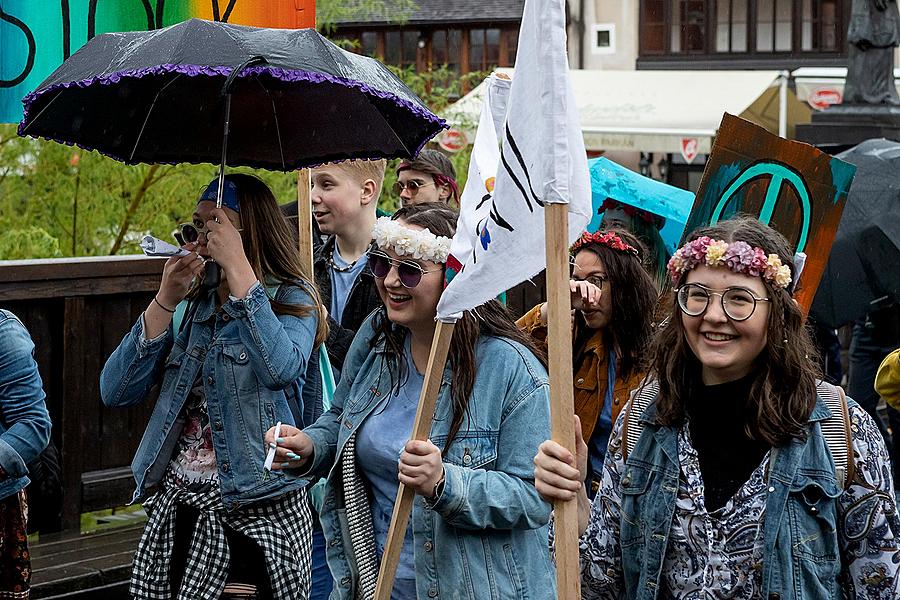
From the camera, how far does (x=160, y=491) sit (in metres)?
4.34

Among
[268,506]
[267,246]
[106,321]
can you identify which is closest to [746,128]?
[267,246]

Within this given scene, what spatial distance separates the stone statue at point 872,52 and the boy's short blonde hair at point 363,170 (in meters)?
7.79

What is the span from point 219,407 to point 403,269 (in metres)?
0.85

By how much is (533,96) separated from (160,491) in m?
1.81

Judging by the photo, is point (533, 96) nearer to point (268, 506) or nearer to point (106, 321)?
point (268, 506)

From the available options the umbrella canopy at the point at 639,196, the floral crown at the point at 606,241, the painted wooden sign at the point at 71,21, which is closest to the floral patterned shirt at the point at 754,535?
the floral crown at the point at 606,241

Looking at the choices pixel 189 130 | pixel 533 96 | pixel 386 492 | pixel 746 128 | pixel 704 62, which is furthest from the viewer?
pixel 704 62

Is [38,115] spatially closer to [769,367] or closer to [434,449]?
[434,449]

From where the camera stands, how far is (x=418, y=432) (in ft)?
11.5

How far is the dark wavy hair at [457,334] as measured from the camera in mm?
3680

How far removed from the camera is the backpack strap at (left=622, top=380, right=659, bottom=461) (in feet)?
11.6

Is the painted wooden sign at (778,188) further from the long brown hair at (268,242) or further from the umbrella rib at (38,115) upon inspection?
the umbrella rib at (38,115)

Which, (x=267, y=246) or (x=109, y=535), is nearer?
(x=267, y=246)

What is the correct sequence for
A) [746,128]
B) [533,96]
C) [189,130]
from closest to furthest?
[533,96] → [189,130] → [746,128]
